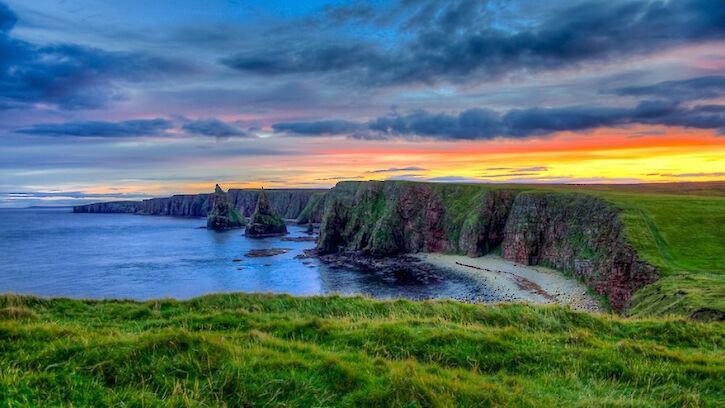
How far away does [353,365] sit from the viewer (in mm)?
7688

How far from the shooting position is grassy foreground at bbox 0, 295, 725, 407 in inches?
251

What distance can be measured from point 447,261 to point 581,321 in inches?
3372

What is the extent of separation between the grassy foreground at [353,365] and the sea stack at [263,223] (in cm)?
15214

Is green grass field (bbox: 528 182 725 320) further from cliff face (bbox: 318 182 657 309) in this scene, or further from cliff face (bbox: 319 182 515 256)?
cliff face (bbox: 319 182 515 256)

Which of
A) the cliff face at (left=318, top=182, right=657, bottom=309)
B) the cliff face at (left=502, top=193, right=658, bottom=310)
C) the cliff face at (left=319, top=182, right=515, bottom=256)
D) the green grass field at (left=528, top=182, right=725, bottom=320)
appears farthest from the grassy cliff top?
the cliff face at (left=319, top=182, right=515, bottom=256)

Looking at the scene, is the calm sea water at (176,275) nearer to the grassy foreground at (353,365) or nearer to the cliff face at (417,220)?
the cliff face at (417,220)

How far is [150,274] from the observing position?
82625 mm

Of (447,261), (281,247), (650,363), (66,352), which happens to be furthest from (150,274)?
(650,363)

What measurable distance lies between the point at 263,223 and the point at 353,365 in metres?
160

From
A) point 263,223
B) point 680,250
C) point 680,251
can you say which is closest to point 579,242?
point 680,250

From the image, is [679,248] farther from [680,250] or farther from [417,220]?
[417,220]

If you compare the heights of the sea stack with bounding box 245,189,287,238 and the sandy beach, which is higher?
the sea stack with bounding box 245,189,287,238

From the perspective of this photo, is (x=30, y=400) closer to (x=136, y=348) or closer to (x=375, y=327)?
(x=136, y=348)

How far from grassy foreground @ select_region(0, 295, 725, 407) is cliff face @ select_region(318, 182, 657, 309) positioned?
139ft
